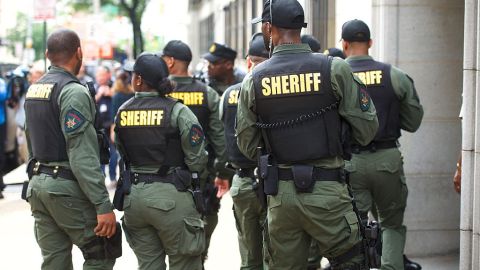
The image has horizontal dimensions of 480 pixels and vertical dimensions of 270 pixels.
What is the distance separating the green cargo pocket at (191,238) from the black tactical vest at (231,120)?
0.96 m

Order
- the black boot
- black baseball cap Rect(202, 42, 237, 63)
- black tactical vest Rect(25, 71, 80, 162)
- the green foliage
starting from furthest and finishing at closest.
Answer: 1. the green foliage
2. black baseball cap Rect(202, 42, 237, 63)
3. the black boot
4. black tactical vest Rect(25, 71, 80, 162)

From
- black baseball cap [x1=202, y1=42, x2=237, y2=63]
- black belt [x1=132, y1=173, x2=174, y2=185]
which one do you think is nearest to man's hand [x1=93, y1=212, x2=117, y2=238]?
black belt [x1=132, y1=173, x2=174, y2=185]

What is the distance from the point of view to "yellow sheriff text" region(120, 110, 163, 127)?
22.2 ft

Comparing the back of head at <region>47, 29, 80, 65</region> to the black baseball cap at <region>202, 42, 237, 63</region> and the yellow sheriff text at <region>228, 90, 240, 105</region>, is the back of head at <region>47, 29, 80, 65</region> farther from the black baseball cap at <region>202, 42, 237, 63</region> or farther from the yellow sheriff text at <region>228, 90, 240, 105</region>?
the black baseball cap at <region>202, 42, 237, 63</region>

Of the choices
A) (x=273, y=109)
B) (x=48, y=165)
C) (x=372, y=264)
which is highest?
(x=273, y=109)

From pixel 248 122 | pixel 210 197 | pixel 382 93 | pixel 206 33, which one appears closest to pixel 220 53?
pixel 210 197

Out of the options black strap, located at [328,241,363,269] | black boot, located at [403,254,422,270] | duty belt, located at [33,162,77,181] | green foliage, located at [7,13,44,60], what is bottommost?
black boot, located at [403,254,422,270]

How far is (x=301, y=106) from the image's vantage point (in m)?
5.71

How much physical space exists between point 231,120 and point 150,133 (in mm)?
1294

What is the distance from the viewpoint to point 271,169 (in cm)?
582

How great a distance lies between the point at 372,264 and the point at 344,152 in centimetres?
68

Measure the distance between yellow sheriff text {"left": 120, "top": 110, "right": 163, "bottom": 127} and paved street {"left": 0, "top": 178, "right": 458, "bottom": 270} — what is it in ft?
10.2

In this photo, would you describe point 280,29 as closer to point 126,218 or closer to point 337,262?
point 337,262

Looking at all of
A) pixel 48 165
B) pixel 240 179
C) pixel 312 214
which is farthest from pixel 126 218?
pixel 312 214
